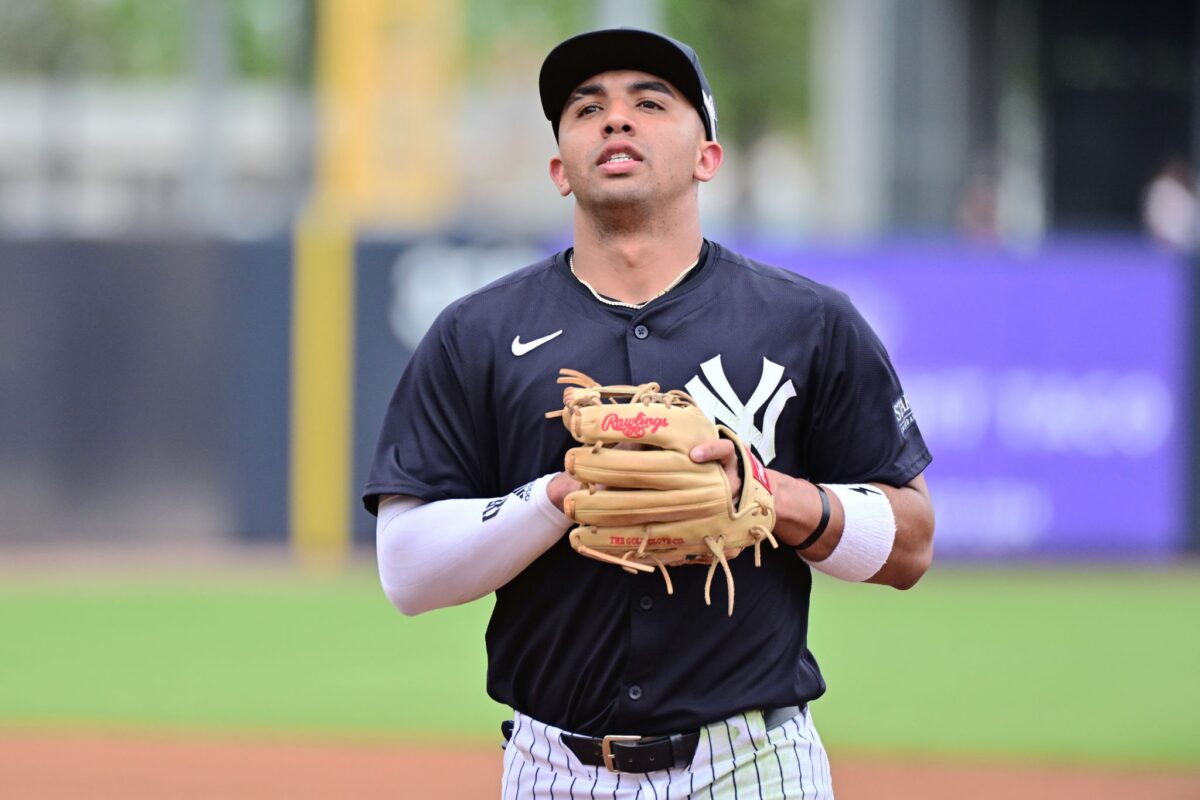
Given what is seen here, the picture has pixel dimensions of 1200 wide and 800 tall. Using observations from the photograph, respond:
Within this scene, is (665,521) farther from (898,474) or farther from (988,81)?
(988,81)

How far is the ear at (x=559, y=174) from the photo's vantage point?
10.0 ft

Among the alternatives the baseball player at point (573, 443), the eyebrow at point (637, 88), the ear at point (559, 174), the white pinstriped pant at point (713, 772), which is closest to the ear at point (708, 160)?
the baseball player at point (573, 443)

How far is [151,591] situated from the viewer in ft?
35.0

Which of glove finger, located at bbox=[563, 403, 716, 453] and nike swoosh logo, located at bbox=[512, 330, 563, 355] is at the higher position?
nike swoosh logo, located at bbox=[512, 330, 563, 355]

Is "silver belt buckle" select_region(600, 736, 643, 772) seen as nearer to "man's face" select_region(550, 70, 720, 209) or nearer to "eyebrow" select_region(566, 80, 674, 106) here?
"man's face" select_region(550, 70, 720, 209)

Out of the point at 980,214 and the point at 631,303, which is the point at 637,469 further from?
the point at 980,214

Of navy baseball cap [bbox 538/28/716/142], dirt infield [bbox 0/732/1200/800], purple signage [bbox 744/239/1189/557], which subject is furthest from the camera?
purple signage [bbox 744/239/1189/557]

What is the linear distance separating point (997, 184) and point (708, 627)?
66.2 ft

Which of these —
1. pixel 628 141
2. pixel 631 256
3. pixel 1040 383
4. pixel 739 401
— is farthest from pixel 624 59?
pixel 1040 383

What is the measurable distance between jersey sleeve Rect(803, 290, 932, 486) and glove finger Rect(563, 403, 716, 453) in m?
0.37

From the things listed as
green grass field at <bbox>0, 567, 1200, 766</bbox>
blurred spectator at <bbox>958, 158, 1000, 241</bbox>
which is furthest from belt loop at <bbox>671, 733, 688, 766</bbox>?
blurred spectator at <bbox>958, 158, 1000, 241</bbox>

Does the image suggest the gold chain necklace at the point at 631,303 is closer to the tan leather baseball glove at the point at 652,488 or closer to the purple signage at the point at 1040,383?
the tan leather baseball glove at the point at 652,488

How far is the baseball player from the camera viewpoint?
2.90m

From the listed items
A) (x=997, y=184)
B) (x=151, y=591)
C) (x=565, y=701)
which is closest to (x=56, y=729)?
(x=151, y=591)
